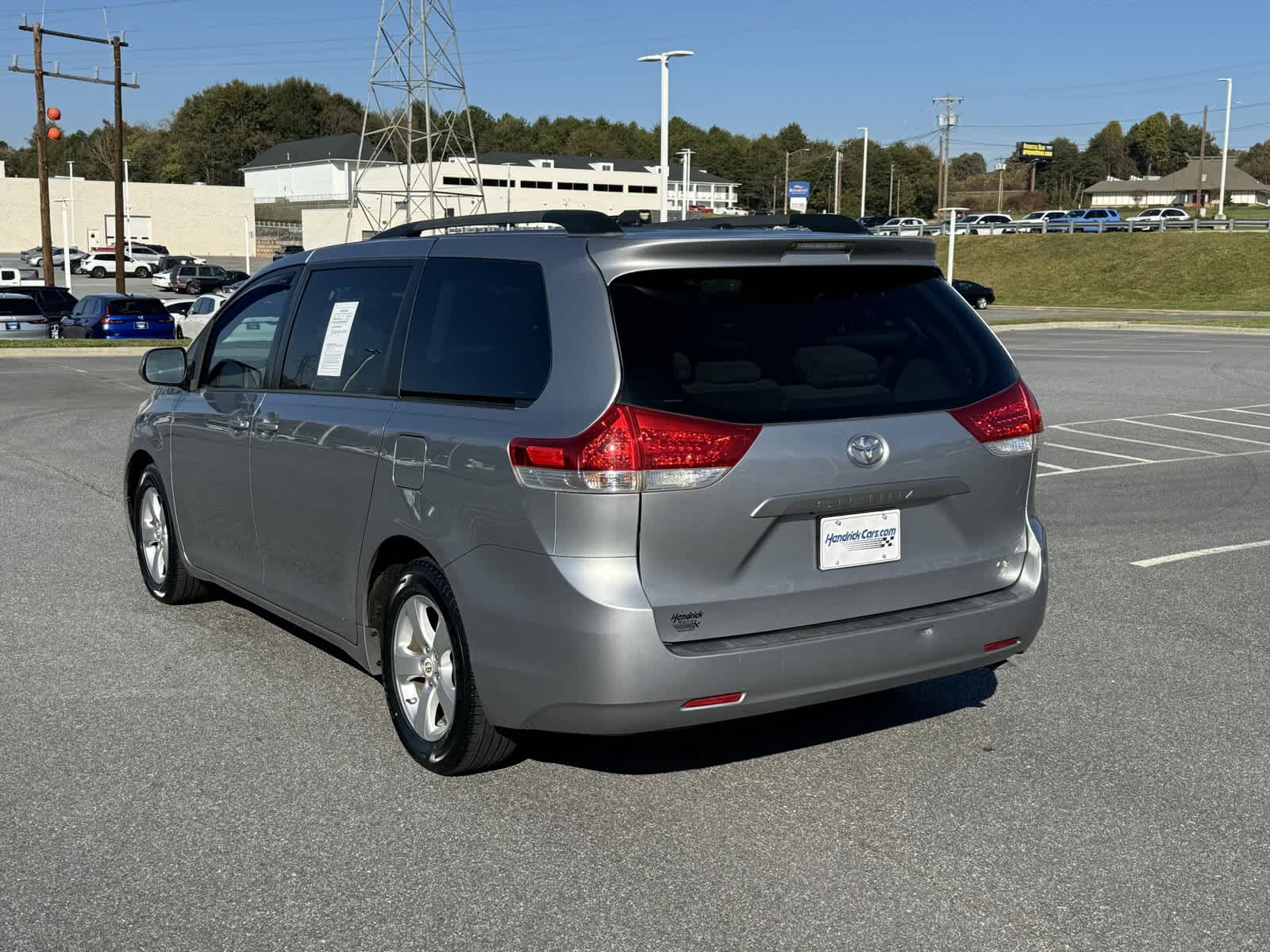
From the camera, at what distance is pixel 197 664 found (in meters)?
6.07

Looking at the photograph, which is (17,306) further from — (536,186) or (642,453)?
(536,186)

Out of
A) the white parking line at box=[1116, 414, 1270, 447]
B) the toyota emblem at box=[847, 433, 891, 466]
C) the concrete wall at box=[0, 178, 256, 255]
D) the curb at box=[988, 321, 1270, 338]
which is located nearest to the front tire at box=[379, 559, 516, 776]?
the toyota emblem at box=[847, 433, 891, 466]

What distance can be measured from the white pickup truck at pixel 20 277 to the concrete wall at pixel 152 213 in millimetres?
21197

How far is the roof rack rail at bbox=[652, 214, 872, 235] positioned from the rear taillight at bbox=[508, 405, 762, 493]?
0.94m

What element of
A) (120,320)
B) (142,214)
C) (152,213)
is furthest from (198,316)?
(152,213)

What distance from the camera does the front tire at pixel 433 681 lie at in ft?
14.9

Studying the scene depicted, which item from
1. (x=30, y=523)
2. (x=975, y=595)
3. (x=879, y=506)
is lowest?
(x=30, y=523)

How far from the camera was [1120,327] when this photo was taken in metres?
41.5

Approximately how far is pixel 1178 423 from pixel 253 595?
1249 cm

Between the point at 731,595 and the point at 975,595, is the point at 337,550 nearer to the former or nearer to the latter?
the point at 731,595

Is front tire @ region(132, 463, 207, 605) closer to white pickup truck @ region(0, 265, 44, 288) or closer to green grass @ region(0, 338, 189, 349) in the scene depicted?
green grass @ region(0, 338, 189, 349)

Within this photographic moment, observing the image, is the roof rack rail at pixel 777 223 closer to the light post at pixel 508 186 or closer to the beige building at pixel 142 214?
the light post at pixel 508 186

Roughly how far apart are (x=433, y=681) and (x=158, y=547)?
308 centimetres

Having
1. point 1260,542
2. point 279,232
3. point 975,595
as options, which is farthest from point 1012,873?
point 279,232
